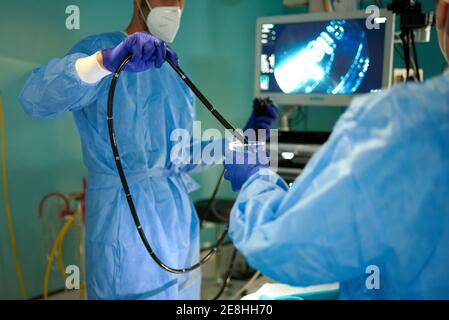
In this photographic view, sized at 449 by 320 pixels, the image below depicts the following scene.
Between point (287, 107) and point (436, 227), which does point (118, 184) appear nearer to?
point (436, 227)

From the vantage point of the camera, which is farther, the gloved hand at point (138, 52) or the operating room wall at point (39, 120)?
the operating room wall at point (39, 120)

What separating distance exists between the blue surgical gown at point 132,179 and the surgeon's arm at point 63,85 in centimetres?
3

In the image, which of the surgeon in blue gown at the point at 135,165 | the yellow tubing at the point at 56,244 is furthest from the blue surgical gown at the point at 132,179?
the yellow tubing at the point at 56,244

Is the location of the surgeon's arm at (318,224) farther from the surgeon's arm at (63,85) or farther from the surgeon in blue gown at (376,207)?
the surgeon's arm at (63,85)

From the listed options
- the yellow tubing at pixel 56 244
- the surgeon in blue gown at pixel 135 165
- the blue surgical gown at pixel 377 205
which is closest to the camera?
the blue surgical gown at pixel 377 205

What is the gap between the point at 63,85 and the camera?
1.02 m

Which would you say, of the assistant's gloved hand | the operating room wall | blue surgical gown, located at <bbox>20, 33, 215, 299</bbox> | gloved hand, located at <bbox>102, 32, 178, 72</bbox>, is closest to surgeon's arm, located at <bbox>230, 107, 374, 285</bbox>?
gloved hand, located at <bbox>102, 32, 178, 72</bbox>

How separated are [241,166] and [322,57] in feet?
3.41

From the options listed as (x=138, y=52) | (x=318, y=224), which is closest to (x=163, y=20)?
(x=138, y=52)

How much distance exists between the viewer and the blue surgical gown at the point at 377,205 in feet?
1.87

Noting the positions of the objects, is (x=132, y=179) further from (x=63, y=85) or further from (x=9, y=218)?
(x=9, y=218)

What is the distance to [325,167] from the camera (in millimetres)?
619

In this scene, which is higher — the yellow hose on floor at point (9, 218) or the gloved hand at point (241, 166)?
the gloved hand at point (241, 166)
